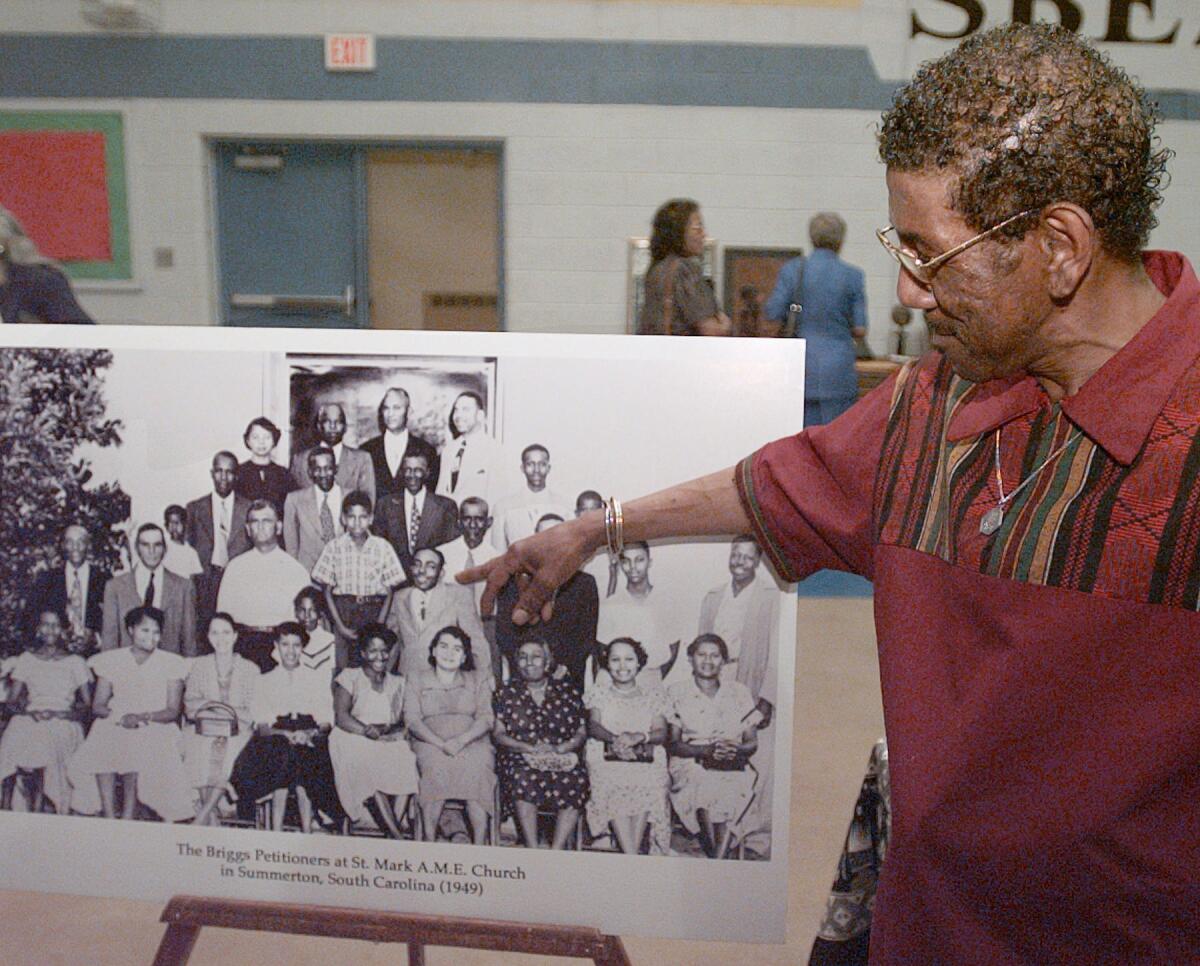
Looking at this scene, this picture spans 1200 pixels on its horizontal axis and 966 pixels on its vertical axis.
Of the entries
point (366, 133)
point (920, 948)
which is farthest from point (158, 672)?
point (366, 133)

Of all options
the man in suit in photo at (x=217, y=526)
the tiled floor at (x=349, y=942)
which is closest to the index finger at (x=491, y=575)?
the man in suit in photo at (x=217, y=526)

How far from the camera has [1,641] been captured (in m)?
1.12

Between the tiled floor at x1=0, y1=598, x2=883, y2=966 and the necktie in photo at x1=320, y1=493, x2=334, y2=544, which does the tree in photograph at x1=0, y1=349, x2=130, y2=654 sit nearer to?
the necktie in photo at x1=320, y1=493, x2=334, y2=544

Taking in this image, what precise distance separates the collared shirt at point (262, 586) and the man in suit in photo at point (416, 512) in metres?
0.11

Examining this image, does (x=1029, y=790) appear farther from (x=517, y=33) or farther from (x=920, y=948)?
(x=517, y=33)

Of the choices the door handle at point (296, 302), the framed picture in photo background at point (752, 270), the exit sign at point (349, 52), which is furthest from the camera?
the door handle at point (296, 302)

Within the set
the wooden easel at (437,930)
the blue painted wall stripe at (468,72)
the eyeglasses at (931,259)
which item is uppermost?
the blue painted wall stripe at (468,72)

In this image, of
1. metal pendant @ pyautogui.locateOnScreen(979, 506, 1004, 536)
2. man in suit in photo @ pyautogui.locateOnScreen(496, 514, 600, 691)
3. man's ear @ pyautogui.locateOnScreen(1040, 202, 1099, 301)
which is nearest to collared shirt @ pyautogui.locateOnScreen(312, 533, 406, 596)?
man in suit in photo @ pyautogui.locateOnScreen(496, 514, 600, 691)

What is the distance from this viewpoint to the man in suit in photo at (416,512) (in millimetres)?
1065

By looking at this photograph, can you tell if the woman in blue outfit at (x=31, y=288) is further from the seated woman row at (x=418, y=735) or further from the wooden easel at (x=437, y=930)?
the wooden easel at (x=437, y=930)

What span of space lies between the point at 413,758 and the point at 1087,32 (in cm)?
498

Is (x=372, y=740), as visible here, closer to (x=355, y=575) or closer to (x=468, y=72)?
(x=355, y=575)

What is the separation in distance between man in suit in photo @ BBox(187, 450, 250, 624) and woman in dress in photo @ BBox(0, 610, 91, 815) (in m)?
0.18

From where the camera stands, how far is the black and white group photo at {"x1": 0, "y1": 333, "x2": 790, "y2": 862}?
106 cm
